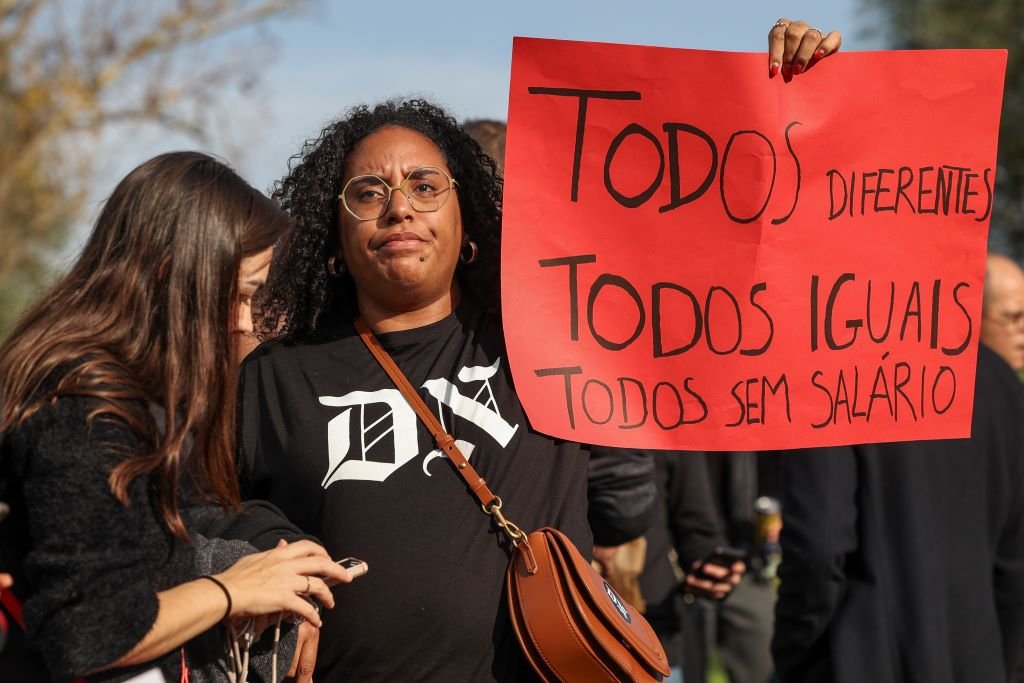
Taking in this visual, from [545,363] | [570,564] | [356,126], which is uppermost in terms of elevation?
[356,126]

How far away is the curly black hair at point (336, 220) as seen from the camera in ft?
9.64

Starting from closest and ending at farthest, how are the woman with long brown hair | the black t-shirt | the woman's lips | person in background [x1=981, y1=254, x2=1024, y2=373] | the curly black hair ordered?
the woman with long brown hair < the black t-shirt < the woman's lips < the curly black hair < person in background [x1=981, y1=254, x2=1024, y2=373]

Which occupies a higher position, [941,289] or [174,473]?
[941,289]

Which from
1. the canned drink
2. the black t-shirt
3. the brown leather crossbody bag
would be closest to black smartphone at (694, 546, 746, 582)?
the canned drink

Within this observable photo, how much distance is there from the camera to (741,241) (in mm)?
2855

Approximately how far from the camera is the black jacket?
344 cm

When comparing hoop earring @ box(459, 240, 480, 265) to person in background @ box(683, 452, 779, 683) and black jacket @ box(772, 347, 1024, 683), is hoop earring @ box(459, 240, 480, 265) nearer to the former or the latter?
black jacket @ box(772, 347, 1024, 683)

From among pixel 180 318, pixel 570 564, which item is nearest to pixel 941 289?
pixel 570 564

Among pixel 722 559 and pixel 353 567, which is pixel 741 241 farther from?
pixel 722 559

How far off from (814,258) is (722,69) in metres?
0.46

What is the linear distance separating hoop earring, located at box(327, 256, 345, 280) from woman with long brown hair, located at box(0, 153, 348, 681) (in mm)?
513

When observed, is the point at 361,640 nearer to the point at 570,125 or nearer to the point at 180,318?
the point at 180,318

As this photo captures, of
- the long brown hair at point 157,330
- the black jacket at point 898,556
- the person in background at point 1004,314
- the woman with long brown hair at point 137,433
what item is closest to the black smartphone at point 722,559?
the black jacket at point 898,556

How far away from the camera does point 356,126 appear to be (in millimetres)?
2980
